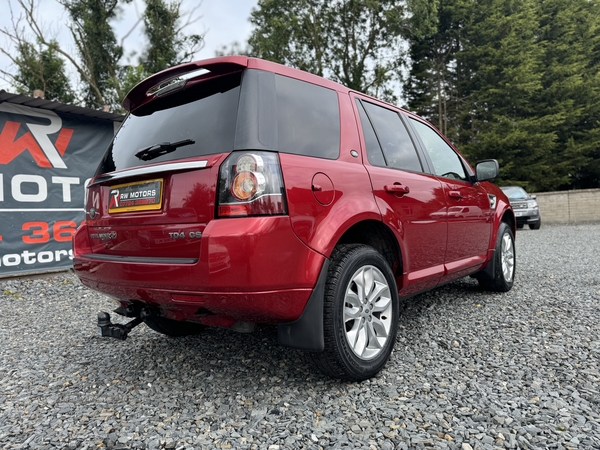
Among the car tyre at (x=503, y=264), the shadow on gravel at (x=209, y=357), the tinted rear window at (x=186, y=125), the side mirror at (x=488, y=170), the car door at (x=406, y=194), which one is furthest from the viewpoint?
the car tyre at (x=503, y=264)

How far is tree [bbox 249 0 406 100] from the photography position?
2066 centimetres

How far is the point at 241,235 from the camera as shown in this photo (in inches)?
68.7

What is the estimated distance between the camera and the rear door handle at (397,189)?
2537mm

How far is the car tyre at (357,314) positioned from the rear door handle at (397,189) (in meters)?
0.46

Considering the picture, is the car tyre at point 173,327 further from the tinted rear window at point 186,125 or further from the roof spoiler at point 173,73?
the roof spoiler at point 173,73

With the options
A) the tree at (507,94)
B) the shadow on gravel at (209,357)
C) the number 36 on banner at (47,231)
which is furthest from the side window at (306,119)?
the tree at (507,94)

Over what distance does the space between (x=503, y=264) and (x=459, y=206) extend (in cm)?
132

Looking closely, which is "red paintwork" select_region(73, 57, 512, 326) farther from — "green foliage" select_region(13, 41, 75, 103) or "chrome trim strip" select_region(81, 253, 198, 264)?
"green foliage" select_region(13, 41, 75, 103)

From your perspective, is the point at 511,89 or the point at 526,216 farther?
the point at 511,89

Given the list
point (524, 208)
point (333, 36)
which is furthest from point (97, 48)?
point (524, 208)

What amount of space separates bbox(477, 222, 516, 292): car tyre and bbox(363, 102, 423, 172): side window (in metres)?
1.73

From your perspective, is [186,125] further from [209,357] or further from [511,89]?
[511,89]

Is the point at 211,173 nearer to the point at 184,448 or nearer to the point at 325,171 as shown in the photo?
the point at 325,171

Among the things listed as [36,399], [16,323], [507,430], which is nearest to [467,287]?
[507,430]
